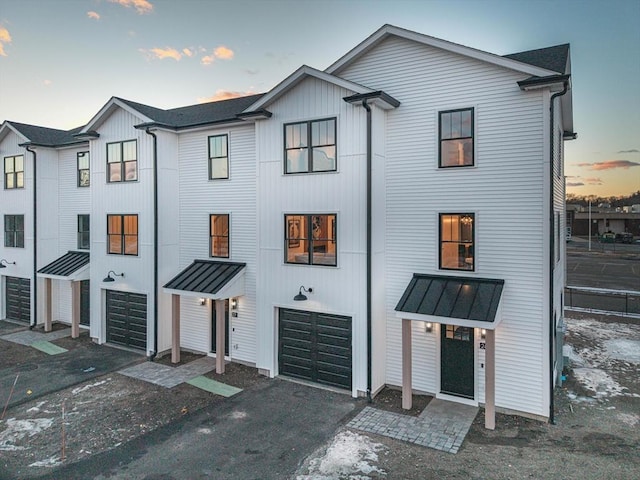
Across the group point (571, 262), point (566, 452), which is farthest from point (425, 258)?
point (571, 262)

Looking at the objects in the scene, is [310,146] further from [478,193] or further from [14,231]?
[14,231]

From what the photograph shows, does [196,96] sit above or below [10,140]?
above

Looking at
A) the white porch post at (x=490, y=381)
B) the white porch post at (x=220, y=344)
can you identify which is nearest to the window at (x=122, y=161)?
the white porch post at (x=220, y=344)

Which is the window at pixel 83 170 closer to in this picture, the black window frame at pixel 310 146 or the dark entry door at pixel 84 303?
the dark entry door at pixel 84 303

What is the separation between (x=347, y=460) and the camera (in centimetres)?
762

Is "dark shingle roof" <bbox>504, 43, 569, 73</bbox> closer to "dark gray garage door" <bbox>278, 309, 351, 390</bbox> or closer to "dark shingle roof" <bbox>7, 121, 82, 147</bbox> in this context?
"dark gray garage door" <bbox>278, 309, 351, 390</bbox>

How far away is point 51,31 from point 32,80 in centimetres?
326

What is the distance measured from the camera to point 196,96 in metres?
22.9

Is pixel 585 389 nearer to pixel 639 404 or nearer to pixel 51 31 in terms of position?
pixel 639 404

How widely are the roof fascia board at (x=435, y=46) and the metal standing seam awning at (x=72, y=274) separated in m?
12.7

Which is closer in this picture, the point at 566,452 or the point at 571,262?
the point at 566,452

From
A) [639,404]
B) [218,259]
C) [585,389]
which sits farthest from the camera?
[218,259]

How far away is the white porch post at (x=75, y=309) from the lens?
16297 mm

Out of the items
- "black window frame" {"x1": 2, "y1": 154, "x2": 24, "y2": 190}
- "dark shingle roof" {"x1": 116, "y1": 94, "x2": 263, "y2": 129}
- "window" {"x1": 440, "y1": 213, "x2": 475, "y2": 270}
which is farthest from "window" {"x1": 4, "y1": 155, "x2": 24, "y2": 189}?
"window" {"x1": 440, "y1": 213, "x2": 475, "y2": 270}
